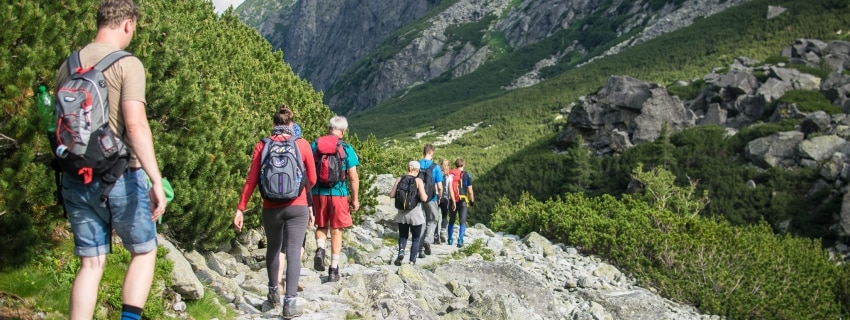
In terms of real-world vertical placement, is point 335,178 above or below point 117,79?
below

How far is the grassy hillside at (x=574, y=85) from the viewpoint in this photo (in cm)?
6175

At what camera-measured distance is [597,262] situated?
16.2 meters

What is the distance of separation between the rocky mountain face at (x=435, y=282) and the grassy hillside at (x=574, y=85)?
33402mm

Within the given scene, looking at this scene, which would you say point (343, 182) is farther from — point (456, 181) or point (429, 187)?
point (456, 181)

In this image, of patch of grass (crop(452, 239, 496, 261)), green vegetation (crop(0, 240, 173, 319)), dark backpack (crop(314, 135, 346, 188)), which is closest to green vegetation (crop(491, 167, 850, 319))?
patch of grass (crop(452, 239, 496, 261))

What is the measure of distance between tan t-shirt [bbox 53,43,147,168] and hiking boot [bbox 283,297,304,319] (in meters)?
2.55

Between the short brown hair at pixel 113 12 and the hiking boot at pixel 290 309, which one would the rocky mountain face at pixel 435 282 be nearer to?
the hiking boot at pixel 290 309

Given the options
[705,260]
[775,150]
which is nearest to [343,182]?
[705,260]

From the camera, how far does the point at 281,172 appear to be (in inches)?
222

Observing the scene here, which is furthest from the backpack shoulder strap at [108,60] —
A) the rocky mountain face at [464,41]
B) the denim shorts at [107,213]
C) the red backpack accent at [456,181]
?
the rocky mountain face at [464,41]

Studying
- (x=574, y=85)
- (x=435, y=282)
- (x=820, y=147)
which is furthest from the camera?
(x=574, y=85)

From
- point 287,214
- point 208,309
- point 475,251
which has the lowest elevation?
point 475,251

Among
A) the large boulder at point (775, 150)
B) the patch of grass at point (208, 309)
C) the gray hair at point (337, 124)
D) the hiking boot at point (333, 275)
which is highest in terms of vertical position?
the gray hair at point (337, 124)

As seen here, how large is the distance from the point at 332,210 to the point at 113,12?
4.05 metres
